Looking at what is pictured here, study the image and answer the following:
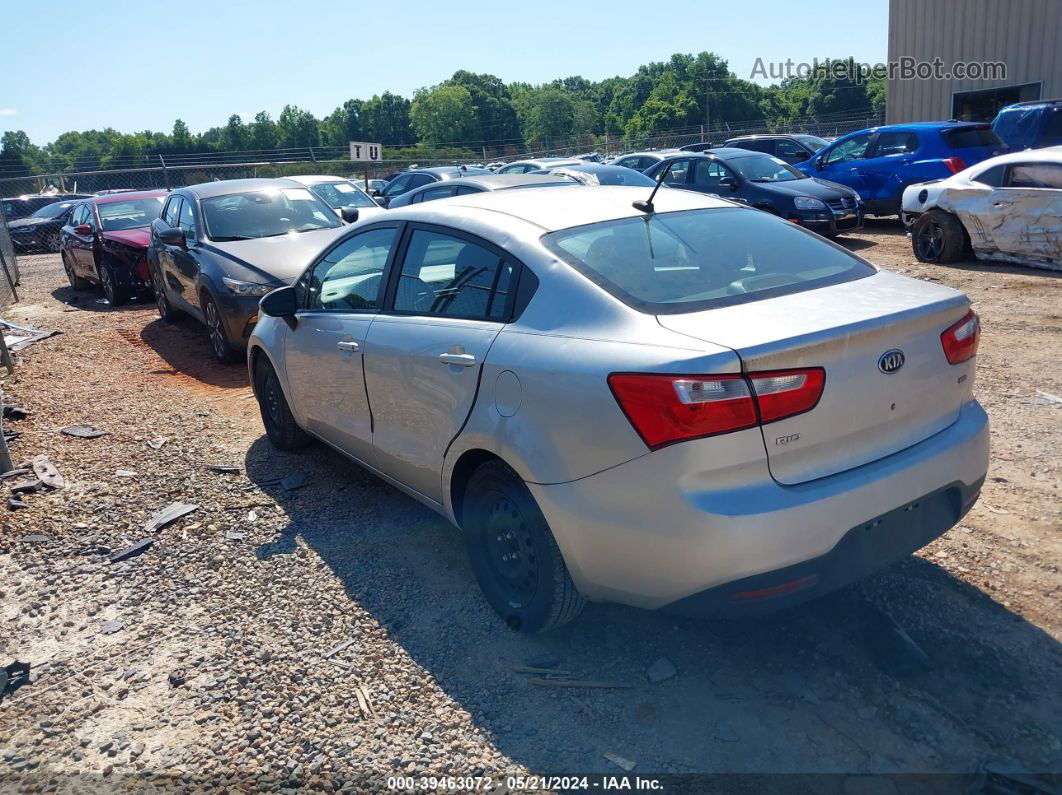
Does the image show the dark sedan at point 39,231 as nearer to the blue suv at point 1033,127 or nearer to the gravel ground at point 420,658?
the gravel ground at point 420,658

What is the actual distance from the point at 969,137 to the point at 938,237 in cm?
464

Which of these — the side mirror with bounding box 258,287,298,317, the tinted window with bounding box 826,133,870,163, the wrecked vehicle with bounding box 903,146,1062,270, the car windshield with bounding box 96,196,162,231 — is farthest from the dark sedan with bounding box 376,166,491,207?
the side mirror with bounding box 258,287,298,317

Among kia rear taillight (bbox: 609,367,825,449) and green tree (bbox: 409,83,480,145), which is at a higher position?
green tree (bbox: 409,83,480,145)

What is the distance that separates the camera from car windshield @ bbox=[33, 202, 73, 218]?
79.5 ft

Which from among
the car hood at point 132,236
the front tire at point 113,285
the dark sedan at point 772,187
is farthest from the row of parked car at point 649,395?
the front tire at point 113,285

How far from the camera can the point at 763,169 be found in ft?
47.4

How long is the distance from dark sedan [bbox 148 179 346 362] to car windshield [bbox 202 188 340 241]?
11mm

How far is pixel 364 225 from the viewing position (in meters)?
4.53

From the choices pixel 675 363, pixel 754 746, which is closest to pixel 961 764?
pixel 754 746

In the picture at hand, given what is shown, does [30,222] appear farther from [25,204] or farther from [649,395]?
[649,395]

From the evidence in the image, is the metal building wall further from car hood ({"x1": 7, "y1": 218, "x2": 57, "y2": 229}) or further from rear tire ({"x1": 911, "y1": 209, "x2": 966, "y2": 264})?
car hood ({"x1": 7, "y1": 218, "x2": 57, "y2": 229})

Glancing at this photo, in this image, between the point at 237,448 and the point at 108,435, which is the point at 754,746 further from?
the point at 108,435

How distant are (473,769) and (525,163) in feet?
57.4

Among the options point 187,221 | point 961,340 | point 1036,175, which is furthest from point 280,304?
point 1036,175
